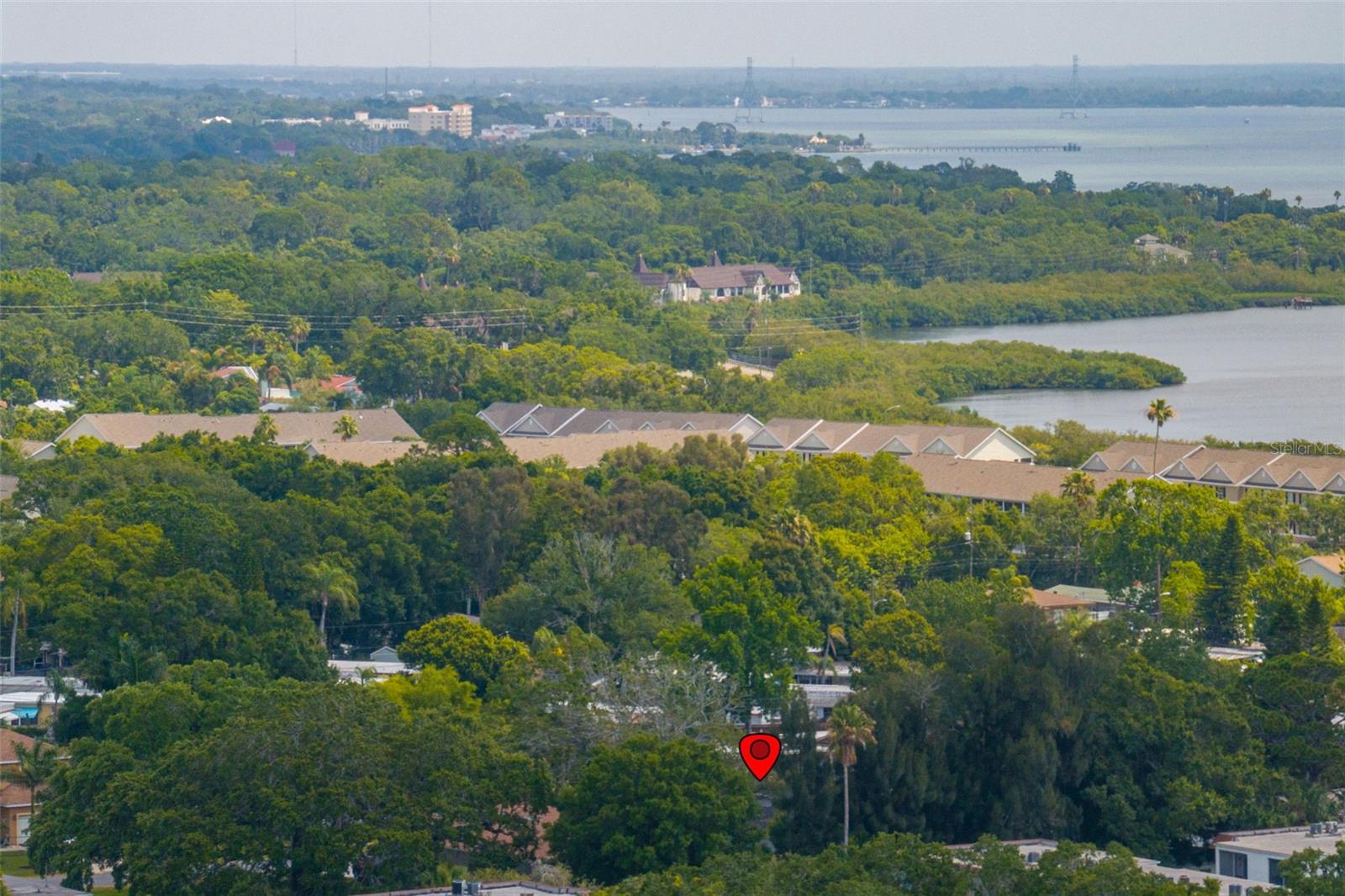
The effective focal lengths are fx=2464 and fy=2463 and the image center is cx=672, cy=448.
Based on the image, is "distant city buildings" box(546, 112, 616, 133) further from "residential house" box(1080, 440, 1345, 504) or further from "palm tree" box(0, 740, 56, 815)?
"palm tree" box(0, 740, 56, 815)

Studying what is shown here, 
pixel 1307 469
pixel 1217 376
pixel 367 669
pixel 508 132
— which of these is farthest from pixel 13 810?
pixel 508 132

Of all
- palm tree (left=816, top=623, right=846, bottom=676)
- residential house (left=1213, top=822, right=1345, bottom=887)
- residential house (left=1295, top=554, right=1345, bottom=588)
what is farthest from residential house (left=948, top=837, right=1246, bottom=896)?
residential house (left=1295, top=554, right=1345, bottom=588)

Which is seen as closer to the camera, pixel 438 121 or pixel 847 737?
pixel 847 737

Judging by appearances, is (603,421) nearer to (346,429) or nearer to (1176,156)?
(346,429)

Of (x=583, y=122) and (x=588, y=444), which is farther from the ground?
(x=588, y=444)

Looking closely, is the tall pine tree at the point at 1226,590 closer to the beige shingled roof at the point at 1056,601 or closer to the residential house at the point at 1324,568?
the beige shingled roof at the point at 1056,601

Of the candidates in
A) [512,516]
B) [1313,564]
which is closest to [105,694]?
[512,516]

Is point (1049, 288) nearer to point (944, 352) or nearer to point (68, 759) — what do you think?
point (944, 352)

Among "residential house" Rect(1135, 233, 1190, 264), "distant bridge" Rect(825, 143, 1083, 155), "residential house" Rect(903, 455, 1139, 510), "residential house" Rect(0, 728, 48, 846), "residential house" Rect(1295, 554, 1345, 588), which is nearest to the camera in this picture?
"residential house" Rect(0, 728, 48, 846)
